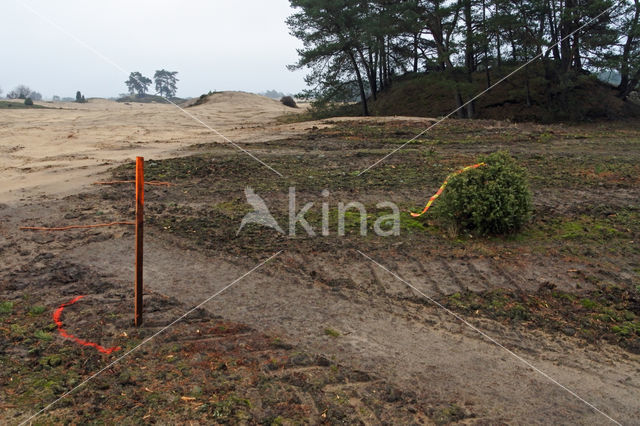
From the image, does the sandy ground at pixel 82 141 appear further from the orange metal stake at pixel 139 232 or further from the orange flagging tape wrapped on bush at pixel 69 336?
the orange metal stake at pixel 139 232

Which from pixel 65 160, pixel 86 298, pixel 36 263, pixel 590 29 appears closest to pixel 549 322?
pixel 86 298

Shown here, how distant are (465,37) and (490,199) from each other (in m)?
16.0

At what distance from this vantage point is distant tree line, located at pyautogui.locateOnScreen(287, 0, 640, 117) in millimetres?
18328

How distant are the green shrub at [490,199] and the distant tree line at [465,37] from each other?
535 inches

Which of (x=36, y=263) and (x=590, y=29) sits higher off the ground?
(x=590, y=29)

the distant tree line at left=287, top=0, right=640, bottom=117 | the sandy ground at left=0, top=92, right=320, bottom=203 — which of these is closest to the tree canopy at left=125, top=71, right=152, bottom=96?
the sandy ground at left=0, top=92, right=320, bottom=203

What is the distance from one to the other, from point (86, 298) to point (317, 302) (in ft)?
6.93

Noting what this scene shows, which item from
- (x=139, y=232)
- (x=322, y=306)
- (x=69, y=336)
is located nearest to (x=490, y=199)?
(x=322, y=306)

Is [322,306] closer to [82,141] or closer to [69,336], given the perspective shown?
[69,336]

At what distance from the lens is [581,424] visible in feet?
10.1

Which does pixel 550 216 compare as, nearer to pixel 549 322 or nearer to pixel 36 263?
pixel 549 322

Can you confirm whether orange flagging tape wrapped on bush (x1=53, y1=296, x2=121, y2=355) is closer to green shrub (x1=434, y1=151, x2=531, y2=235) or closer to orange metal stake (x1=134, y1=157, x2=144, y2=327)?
orange metal stake (x1=134, y1=157, x2=144, y2=327)

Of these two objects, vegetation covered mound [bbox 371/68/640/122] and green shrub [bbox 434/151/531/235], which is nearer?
green shrub [bbox 434/151/531/235]

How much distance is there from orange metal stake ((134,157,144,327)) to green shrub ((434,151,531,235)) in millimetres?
3873
